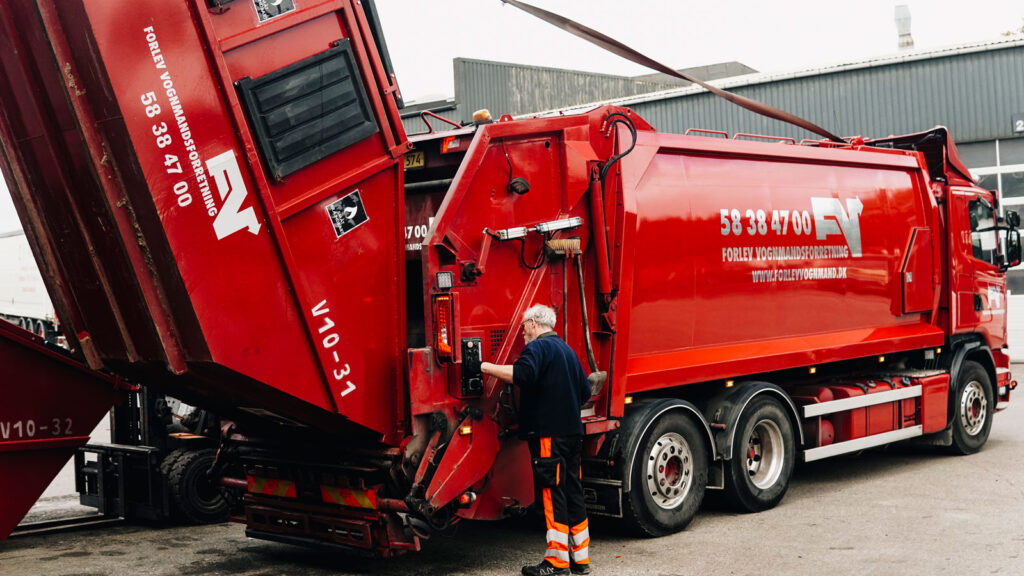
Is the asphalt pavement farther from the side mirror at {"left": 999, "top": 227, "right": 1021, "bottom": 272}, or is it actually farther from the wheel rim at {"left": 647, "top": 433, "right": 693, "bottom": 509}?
the side mirror at {"left": 999, "top": 227, "right": 1021, "bottom": 272}

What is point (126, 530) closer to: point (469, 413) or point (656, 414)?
point (469, 413)

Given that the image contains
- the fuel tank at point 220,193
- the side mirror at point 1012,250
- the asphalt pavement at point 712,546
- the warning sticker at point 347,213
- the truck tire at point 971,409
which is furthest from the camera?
the side mirror at point 1012,250

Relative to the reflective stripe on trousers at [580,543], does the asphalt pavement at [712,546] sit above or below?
below

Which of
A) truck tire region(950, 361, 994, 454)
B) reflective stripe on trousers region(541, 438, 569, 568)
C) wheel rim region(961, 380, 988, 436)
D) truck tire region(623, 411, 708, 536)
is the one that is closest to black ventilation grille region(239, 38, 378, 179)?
reflective stripe on trousers region(541, 438, 569, 568)

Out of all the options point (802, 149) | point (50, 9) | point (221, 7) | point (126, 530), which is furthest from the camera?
point (802, 149)

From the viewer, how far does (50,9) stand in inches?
191

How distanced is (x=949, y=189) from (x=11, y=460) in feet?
29.3

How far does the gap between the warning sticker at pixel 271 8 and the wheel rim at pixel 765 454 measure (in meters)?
4.82

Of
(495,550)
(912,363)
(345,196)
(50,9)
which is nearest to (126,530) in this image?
(495,550)

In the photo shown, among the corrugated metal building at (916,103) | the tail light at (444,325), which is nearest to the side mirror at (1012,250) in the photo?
the tail light at (444,325)

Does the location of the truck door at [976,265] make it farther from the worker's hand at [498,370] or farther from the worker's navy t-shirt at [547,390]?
the worker's hand at [498,370]

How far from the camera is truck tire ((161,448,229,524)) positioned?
7949 millimetres

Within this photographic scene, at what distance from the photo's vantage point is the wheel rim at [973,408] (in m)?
10.9

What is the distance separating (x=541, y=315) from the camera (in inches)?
250
